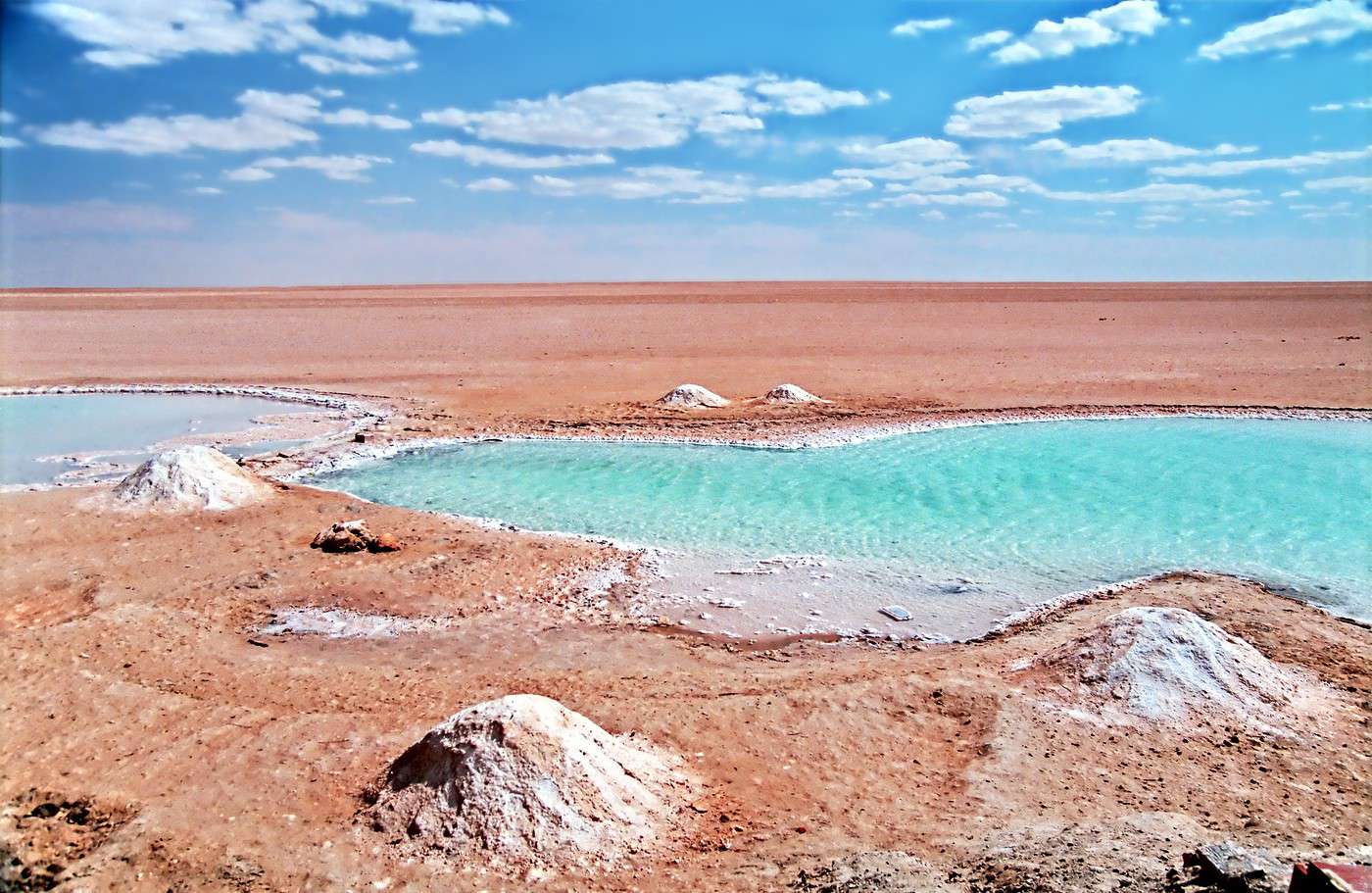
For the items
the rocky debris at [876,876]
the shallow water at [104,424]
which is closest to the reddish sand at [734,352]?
the shallow water at [104,424]

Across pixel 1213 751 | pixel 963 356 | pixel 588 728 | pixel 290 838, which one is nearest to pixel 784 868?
pixel 588 728

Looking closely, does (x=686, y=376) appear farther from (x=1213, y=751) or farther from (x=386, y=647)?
(x=1213, y=751)

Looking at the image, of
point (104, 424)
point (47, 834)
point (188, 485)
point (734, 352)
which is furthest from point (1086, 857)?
point (734, 352)

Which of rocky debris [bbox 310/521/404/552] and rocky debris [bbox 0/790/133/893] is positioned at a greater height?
rocky debris [bbox 310/521/404/552]

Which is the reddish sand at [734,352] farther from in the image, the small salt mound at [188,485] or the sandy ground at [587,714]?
the sandy ground at [587,714]

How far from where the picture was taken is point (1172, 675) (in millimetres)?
6227

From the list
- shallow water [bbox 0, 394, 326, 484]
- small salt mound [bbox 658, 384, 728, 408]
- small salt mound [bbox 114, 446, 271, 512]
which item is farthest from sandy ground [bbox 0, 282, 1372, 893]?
small salt mound [bbox 658, 384, 728, 408]

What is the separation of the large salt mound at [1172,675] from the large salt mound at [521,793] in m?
3.19

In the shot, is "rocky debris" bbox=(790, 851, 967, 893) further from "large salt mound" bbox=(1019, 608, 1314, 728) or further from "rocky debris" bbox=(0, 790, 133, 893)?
"rocky debris" bbox=(0, 790, 133, 893)

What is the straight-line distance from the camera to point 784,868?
4.36 m

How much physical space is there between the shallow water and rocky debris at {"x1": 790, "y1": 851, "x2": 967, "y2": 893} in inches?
510

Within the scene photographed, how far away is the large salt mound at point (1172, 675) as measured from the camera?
6000 millimetres

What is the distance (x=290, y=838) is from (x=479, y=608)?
3.64m

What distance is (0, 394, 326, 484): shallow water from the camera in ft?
46.3
